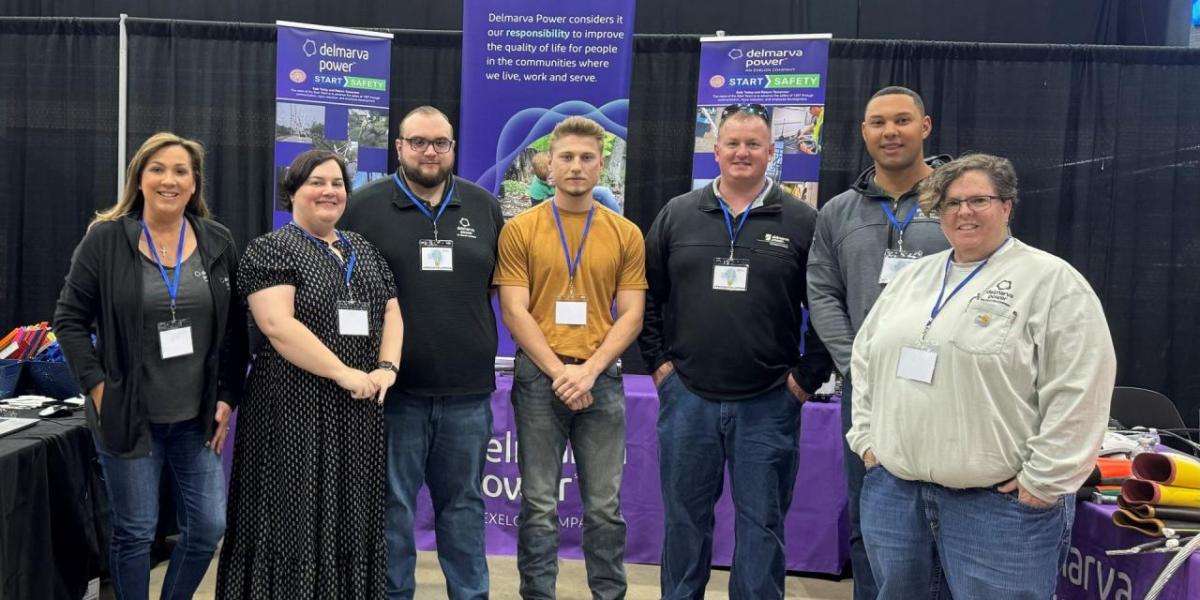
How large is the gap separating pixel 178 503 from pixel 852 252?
2088 mm

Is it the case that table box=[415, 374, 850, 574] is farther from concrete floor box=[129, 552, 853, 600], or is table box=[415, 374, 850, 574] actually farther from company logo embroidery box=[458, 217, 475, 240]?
company logo embroidery box=[458, 217, 475, 240]

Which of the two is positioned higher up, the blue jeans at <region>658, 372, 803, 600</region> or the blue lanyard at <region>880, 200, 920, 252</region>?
the blue lanyard at <region>880, 200, 920, 252</region>

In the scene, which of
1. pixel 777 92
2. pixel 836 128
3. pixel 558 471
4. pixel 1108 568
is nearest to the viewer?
pixel 1108 568

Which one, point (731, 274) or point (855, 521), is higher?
point (731, 274)

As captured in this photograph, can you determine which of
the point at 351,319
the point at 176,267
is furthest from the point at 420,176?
the point at 176,267

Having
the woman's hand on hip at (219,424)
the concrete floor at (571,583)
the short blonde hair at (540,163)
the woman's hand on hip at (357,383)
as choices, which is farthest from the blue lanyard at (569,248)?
the short blonde hair at (540,163)

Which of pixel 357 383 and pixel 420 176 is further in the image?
pixel 420 176

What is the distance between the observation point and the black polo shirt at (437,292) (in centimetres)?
258

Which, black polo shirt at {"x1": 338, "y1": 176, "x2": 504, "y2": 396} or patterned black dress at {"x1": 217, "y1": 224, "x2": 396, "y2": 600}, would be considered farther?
black polo shirt at {"x1": 338, "y1": 176, "x2": 504, "y2": 396}

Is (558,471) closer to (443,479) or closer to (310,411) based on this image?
(443,479)

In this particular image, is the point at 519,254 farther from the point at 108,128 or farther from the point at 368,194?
the point at 108,128

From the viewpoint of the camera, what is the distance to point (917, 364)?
6.61 feet

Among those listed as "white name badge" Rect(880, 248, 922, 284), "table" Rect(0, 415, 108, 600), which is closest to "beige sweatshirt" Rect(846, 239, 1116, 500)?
"white name badge" Rect(880, 248, 922, 284)

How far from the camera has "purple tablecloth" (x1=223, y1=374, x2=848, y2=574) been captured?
3.69m
